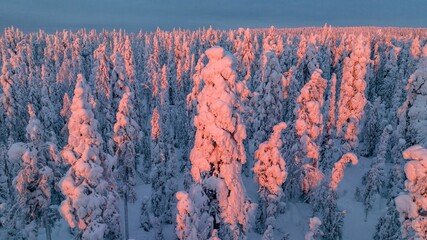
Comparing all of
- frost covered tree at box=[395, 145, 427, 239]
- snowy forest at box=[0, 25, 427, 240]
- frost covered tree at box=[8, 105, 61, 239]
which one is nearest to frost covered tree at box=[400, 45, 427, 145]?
snowy forest at box=[0, 25, 427, 240]

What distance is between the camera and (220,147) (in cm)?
1303

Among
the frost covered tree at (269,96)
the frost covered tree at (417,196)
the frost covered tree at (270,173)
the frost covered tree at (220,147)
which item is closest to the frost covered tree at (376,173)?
the frost covered tree at (269,96)

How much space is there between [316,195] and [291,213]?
11.5ft

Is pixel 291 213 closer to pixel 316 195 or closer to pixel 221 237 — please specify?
pixel 316 195

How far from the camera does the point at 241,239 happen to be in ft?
49.2

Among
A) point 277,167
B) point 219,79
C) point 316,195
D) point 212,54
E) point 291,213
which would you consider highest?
point 212,54

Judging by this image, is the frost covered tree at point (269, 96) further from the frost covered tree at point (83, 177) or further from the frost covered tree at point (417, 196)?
the frost covered tree at point (417, 196)

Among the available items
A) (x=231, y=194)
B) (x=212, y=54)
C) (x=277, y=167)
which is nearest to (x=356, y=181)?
(x=277, y=167)

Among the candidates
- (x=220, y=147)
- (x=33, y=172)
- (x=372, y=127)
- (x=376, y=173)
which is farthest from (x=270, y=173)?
(x=372, y=127)

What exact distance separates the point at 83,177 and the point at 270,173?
13138mm

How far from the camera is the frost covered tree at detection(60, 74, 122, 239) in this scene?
15.0 metres

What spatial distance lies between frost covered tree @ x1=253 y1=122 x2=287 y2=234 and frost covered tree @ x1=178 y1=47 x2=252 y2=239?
9.23 meters

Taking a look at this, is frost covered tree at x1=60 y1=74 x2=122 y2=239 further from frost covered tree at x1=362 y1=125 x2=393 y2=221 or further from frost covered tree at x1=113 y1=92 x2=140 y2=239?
frost covered tree at x1=362 y1=125 x2=393 y2=221

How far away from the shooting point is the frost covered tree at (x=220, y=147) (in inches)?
500
